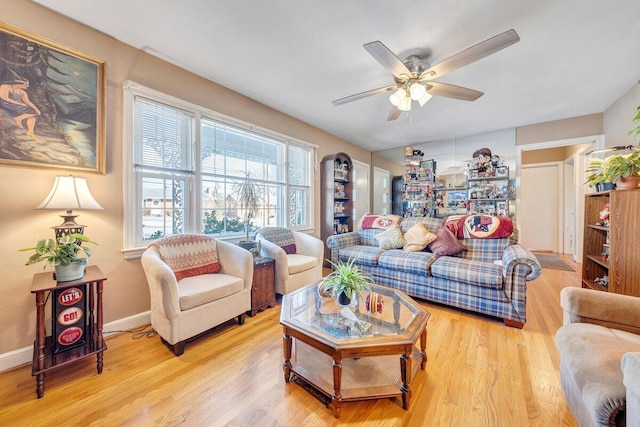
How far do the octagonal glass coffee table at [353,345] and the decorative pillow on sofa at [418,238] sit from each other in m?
1.29

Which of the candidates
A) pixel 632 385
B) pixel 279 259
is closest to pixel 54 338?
pixel 279 259

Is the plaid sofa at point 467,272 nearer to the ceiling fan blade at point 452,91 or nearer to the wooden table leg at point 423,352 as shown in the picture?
the wooden table leg at point 423,352

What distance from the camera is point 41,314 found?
146cm

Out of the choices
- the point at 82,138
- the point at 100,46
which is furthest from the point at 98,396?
the point at 100,46

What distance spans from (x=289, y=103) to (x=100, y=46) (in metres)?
1.92

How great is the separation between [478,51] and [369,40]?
858mm

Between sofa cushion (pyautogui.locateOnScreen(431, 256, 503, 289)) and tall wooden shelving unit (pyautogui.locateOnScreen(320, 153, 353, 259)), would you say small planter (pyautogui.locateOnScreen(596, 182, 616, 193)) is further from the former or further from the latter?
tall wooden shelving unit (pyautogui.locateOnScreen(320, 153, 353, 259))

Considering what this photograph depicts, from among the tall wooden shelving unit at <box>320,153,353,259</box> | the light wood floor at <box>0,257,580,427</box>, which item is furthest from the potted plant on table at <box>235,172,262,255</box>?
the tall wooden shelving unit at <box>320,153,353,259</box>

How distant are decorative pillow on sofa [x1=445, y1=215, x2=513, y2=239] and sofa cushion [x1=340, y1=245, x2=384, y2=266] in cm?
100

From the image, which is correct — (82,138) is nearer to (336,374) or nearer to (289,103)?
(289,103)

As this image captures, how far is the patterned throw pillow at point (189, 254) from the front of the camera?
218 cm

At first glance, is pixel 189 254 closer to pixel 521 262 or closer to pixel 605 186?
pixel 521 262

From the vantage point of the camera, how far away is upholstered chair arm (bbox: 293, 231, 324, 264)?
3.26 meters

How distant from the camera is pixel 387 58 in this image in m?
1.77
